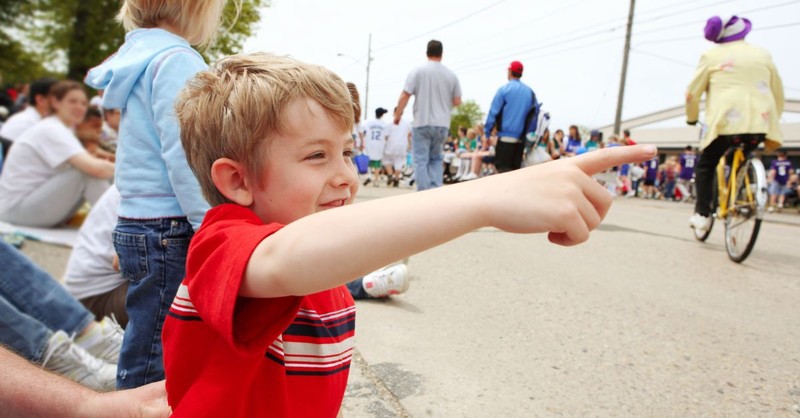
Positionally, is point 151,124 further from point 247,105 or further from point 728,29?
point 728,29

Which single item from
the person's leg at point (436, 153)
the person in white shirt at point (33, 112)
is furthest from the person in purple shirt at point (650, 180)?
the person in white shirt at point (33, 112)

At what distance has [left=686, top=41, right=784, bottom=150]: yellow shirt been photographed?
187 inches

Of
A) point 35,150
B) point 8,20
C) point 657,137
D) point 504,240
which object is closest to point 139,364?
point 35,150

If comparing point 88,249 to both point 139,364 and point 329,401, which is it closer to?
point 139,364

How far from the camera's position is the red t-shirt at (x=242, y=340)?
33.2 inches

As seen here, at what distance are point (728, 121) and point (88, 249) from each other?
4.83 metres

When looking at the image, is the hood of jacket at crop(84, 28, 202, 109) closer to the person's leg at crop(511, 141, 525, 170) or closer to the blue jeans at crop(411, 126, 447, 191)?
the blue jeans at crop(411, 126, 447, 191)

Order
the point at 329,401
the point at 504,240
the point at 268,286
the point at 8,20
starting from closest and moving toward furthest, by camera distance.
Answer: the point at 268,286 → the point at 329,401 → the point at 504,240 → the point at 8,20

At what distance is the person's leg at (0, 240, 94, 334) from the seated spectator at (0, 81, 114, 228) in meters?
2.33

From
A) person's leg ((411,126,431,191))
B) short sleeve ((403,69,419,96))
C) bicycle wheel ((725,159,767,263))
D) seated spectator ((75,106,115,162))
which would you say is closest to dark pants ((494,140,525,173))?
person's leg ((411,126,431,191))

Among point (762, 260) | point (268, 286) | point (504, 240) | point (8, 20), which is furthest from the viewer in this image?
point (8, 20)

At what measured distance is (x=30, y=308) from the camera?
2.07 meters

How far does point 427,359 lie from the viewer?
2248 mm

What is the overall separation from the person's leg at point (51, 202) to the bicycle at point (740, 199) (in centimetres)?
515
